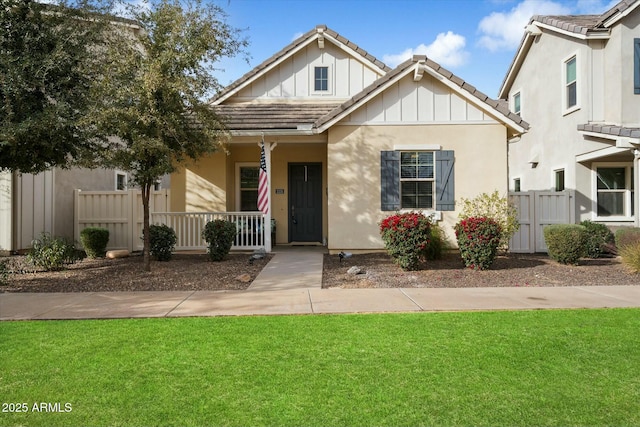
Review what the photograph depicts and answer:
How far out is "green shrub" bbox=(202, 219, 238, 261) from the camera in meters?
10.6

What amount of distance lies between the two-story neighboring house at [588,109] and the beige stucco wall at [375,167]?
3547 millimetres

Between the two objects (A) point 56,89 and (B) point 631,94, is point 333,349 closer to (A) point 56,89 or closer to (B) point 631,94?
(A) point 56,89

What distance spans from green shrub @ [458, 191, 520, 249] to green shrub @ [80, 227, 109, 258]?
1009 cm

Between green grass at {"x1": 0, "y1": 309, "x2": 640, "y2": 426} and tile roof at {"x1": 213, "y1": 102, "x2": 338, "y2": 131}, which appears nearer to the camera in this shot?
green grass at {"x1": 0, "y1": 309, "x2": 640, "y2": 426}

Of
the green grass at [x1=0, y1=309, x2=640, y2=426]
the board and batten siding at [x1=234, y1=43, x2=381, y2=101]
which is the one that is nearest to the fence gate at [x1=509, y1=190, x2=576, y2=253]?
the board and batten siding at [x1=234, y1=43, x2=381, y2=101]

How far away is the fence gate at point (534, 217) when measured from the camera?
12375 millimetres

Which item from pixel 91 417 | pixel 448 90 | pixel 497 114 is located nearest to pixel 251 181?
pixel 448 90

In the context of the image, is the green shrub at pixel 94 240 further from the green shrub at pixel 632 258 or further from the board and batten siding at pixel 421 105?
the green shrub at pixel 632 258

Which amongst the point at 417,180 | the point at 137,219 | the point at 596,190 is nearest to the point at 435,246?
the point at 417,180

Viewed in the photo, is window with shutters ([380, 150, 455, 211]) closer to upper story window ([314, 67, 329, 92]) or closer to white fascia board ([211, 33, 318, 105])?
upper story window ([314, 67, 329, 92])

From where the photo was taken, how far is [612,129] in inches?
453

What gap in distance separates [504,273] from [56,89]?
1014 cm

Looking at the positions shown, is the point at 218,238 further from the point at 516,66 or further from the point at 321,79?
the point at 516,66

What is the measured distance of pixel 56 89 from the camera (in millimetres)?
8250
